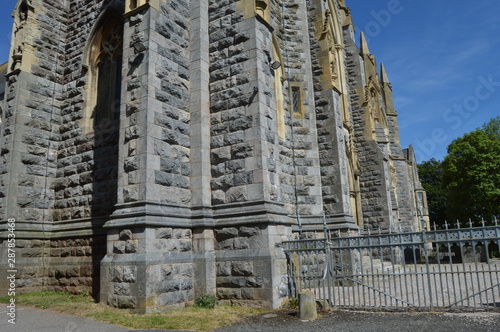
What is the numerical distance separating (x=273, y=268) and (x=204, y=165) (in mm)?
2842

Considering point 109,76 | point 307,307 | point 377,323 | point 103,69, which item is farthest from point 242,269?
point 103,69

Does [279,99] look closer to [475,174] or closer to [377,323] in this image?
[377,323]

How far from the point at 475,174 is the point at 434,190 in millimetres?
28349

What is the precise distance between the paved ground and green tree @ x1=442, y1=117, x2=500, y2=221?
983 inches

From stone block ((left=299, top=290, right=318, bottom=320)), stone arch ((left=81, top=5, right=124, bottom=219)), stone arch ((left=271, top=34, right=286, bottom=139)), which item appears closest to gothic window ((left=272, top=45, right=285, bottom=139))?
stone arch ((left=271, top=34, right=286, bottom=139))

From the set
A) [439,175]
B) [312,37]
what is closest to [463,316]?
[312,37]

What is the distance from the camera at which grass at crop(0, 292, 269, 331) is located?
6574 millimetres

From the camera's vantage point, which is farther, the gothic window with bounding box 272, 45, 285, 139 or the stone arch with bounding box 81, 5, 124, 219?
the gothic window with bounding box 272, 45, 285, 139

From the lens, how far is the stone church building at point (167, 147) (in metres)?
8.22

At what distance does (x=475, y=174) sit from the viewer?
97.8 ft

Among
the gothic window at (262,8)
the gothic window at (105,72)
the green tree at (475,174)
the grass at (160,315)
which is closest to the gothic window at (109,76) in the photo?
the gothic window at (105,72)

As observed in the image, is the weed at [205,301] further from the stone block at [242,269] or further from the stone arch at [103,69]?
the stone arch at [103,69]

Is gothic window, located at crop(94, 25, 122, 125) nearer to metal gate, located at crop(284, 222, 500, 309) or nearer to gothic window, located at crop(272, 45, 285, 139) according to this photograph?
gothic window, located at crop(272, 45, 285, 139)

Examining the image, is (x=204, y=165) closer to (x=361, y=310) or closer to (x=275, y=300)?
(x=275, y=300)
